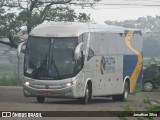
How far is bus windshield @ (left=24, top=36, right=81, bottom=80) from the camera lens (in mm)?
23562

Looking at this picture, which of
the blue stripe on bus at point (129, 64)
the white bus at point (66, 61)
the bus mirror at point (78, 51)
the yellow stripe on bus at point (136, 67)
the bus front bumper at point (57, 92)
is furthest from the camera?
the yellow stripe on bus at point (136, 67)

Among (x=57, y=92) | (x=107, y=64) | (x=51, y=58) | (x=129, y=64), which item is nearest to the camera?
(x=57, y=92)

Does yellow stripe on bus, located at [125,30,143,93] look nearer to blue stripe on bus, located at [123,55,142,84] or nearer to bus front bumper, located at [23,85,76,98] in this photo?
blue stripe on bus, located at [123,55,142,84]

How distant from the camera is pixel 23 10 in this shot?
45781 millimetres

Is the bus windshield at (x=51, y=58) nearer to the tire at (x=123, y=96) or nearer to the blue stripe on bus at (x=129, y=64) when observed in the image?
the blue stripe on bus at (x=129, y=64)

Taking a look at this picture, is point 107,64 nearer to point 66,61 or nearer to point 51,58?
point 66,61

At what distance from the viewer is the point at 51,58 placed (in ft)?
77.9

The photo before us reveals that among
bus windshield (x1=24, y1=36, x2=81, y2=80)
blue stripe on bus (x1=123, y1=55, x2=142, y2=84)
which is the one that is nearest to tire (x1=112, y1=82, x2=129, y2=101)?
blue stripe on bus (x1=123, y1=55, x2=142, y2=84)

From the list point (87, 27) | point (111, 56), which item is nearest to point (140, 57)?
point (111, 56)

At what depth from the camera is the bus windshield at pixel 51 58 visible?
928 inches

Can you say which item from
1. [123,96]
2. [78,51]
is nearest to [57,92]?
[78,51]

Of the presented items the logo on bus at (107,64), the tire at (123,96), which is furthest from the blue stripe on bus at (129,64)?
the logo on bus at (107,64)

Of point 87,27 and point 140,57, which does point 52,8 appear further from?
point 87,27

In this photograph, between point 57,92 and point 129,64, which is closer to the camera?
point 57,92
